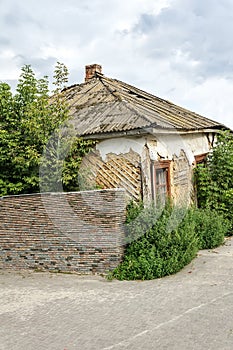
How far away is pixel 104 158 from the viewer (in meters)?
11.3

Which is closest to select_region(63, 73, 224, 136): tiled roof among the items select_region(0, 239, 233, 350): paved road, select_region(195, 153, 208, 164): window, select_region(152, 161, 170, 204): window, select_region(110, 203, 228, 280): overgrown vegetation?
select_region(195, 153, 208, 164): window

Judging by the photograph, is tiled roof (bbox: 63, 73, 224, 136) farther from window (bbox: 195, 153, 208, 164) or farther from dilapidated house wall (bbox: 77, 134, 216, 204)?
window (bbox: 195, 153, 208, 164)

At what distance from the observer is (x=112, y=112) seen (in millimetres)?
11969

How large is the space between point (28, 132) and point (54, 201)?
2.31 meters

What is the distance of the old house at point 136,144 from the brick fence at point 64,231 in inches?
80.7

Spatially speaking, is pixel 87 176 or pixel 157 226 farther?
pixel 87 176

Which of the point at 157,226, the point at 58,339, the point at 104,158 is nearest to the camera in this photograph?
the point at 58,339

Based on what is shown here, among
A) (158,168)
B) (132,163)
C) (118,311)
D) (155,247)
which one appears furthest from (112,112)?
(118,311)

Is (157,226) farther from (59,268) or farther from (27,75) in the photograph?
(27,75)

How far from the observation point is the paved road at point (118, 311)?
5773 mm

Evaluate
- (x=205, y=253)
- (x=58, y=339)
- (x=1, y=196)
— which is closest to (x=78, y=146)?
(x=1, y=196)

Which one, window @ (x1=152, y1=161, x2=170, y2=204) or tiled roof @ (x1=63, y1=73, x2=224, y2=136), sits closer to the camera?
tiled roof @ (x1=63, y1=73, x2=224, y2=136)

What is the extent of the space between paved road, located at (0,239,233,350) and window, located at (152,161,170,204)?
8.10 feet

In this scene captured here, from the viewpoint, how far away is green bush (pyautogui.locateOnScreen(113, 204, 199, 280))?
8.73 metres
